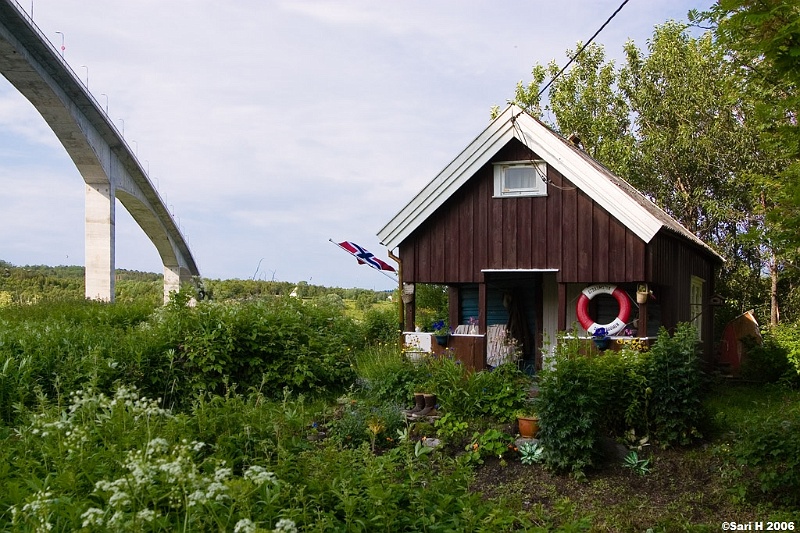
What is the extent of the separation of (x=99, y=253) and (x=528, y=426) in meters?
16.2

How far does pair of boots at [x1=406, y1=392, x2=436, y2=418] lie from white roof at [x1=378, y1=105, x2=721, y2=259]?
3.71 metres

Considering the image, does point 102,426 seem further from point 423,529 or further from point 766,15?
point 766,15

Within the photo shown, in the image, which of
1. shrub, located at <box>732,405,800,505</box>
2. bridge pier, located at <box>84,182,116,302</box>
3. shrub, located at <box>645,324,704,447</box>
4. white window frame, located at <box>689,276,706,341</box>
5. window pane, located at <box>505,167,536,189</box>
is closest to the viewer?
shrub, located at <box>732,405,800,505</box>

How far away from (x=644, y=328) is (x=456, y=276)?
3.29 meters

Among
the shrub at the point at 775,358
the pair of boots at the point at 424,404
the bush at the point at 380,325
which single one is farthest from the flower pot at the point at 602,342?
the bush at the point at 380,325

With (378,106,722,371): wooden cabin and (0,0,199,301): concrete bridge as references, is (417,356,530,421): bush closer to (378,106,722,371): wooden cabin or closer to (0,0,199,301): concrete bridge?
(378,106,722,371): wooden cabin

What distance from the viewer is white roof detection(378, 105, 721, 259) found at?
1088 cm

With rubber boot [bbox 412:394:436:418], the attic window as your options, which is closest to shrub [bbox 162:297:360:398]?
rubber boot [bbox 412:394:436:418]

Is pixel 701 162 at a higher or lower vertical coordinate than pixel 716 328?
higher

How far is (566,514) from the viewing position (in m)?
6.01

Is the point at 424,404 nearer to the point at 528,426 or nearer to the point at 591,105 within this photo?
the point at 528,426

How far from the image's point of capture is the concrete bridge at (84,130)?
1630 cm

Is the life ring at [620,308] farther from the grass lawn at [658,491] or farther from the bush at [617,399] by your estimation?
the grass lawn at [658,491]

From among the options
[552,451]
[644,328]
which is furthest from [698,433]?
[644,328]
